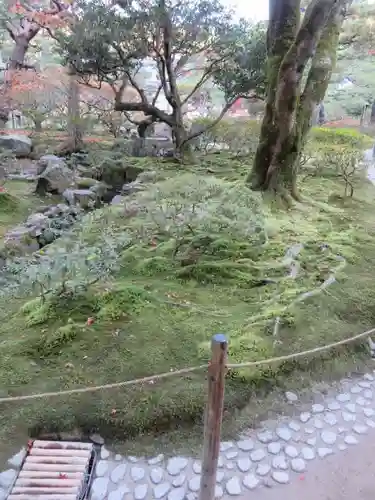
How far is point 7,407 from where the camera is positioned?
2.88m

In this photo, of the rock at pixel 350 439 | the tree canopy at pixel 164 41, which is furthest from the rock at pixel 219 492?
the tree canopy at pixel 164 41

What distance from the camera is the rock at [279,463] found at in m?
2.63

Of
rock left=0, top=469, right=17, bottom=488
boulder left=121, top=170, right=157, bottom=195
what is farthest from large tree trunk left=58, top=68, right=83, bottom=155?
rock left=0, top=469, right=17, bottom=488

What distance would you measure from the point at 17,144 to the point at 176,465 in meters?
11.1

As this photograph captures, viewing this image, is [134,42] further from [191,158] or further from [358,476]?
[358,476]

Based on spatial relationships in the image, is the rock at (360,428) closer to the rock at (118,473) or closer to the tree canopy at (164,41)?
the rock at (118,473)

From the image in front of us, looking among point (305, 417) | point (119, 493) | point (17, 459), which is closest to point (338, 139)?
point (305, 417)

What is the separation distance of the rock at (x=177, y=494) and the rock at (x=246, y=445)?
48 centimetres

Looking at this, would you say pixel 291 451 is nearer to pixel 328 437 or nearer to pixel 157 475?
pixel 328 437

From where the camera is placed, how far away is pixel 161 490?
8.07 feet

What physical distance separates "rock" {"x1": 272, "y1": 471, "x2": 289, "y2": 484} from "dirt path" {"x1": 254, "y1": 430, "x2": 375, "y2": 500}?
0.03m

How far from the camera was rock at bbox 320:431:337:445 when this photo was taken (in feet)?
9.29

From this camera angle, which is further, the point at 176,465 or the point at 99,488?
the point at 176,465

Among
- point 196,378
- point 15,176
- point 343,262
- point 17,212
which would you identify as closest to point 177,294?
point 196,378
